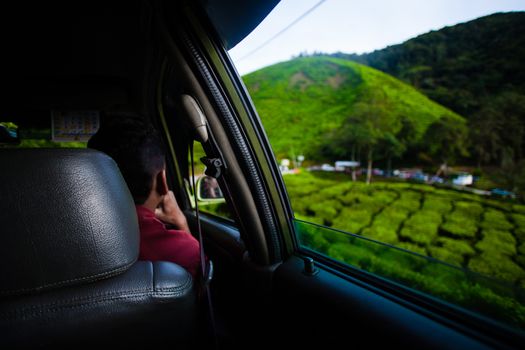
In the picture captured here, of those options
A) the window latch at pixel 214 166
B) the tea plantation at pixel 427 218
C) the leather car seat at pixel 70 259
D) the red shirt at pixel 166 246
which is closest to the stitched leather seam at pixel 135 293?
the leather car seat at pixel 70 259

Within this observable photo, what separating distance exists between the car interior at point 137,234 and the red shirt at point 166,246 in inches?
5.4

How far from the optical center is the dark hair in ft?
5.16

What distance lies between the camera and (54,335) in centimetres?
83

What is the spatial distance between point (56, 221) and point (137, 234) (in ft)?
0.83

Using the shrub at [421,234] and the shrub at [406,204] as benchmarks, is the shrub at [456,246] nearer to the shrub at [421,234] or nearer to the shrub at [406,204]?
the shrub at [421,234]

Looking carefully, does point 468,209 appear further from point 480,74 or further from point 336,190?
point 336,190

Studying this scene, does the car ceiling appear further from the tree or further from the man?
the tree


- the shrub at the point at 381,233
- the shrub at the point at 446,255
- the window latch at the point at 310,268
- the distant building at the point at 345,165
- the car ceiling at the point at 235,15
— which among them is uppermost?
the car ceiling at the point at 235,15

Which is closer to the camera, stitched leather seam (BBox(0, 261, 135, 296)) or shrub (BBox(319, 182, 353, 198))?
stitched leather seam (BBox(0, 261, 135, 296))

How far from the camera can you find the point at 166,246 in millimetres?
1471

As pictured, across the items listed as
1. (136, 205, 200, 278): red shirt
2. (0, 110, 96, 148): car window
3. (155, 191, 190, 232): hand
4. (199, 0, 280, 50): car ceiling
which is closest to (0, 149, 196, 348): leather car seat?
(136, 205, 200, 278): red shirt

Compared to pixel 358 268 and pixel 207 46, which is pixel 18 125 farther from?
pixel 358 268

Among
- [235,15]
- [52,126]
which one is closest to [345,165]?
[235,15]

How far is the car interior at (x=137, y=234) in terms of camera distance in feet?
2.65
